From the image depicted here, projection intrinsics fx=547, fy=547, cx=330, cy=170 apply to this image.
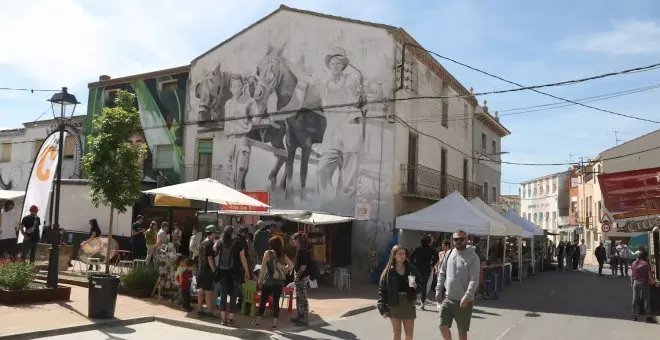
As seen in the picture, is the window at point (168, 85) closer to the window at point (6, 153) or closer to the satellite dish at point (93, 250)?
the satellite dish at point (93, 250)

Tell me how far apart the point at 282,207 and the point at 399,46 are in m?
7.07

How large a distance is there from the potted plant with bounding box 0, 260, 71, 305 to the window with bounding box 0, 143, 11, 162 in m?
21.2

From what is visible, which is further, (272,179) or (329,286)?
(272,179)

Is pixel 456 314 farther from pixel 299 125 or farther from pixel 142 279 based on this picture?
pixel 299 125

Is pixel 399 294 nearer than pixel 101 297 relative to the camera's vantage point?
Yes

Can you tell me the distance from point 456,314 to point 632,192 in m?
5.84

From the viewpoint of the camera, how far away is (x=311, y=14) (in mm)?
20141

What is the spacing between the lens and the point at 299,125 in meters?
19.9

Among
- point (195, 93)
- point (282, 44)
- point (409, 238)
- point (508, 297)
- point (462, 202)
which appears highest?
point (282, 44)

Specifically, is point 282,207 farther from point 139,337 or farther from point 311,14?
point 139,337

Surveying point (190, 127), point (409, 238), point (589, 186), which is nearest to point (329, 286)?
point (409, 238)

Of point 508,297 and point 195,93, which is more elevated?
point 195,93

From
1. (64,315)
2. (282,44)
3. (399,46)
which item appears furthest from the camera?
(282,44)

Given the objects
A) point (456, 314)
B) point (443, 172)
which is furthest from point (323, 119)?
point (456, 314)
